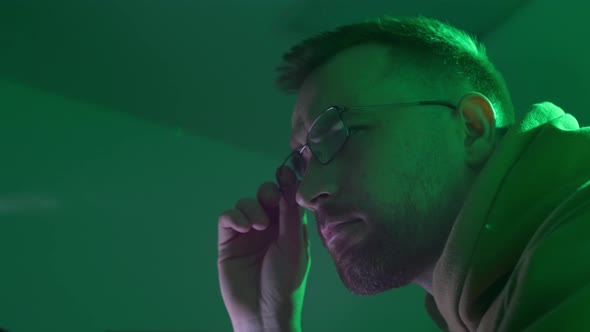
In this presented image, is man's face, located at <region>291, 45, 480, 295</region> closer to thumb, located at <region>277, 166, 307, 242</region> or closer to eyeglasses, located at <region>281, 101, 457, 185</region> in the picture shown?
eyeglasses, located at <region>281, 101, 457, 185</region>

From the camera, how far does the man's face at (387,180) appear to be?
695 mm

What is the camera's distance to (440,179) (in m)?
0.71

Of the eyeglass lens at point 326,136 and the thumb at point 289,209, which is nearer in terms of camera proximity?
the eyeglass lens at point 326,136

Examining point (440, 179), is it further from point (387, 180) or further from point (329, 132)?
point (329, 132)

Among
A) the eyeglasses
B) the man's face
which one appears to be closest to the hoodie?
the man's face

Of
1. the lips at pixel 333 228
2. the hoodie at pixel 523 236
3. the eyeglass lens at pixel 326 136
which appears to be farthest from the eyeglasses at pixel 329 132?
the hoodie at pixel 523 236

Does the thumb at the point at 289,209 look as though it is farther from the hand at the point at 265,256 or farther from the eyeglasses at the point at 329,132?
the eyeglasses at the point at 329,132

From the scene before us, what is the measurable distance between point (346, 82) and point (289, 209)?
324mm

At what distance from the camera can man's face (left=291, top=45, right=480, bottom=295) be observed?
0.70 metres

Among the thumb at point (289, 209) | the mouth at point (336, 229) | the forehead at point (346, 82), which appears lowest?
the mouth at point (336, 229)

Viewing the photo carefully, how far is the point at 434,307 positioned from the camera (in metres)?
0.90

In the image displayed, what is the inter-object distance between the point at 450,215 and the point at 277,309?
0.47 metres

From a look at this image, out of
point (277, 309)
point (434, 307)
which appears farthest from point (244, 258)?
point (434, 307)

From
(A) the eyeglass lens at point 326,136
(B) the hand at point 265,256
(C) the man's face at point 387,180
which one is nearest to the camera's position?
(C) the man's face at point 387,180
